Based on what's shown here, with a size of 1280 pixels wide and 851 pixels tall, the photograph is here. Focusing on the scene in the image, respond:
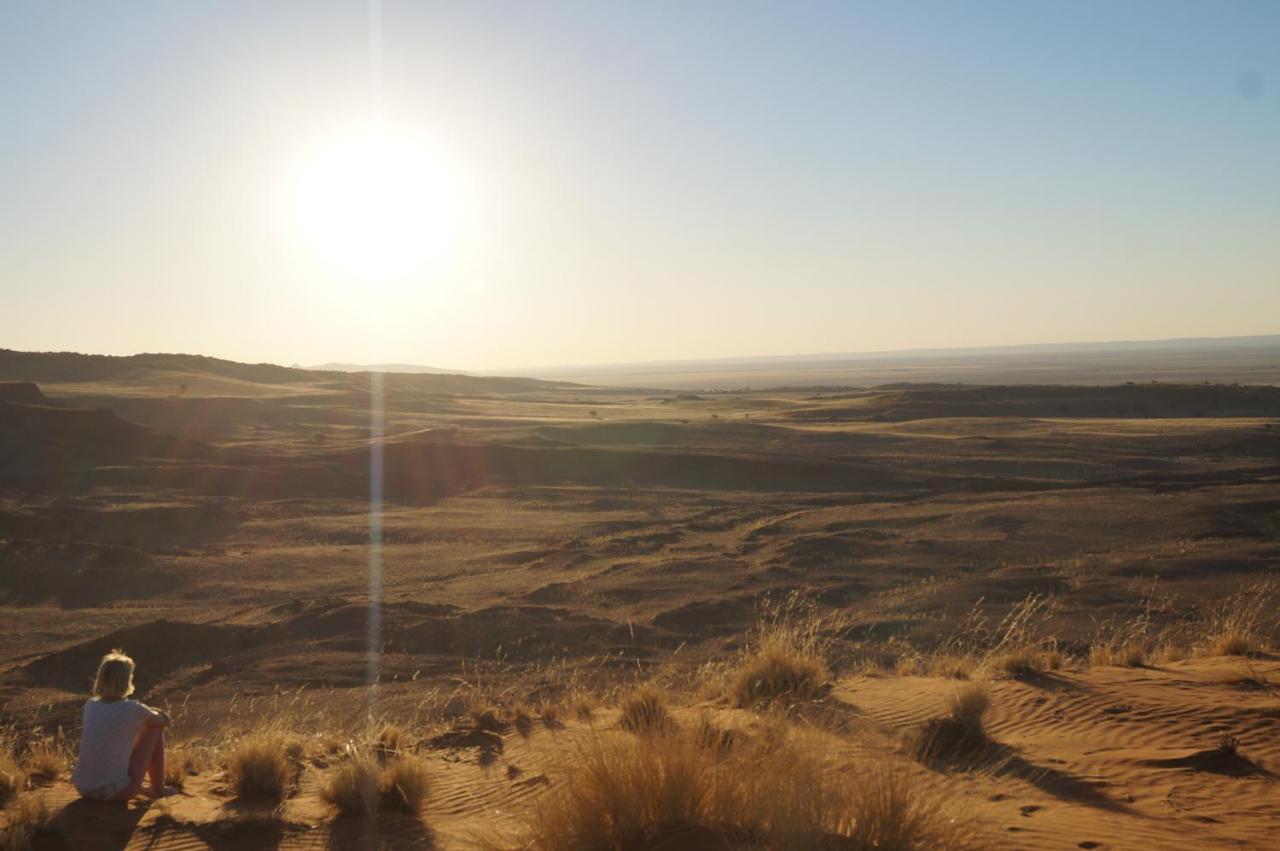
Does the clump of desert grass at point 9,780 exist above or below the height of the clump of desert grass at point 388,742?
above

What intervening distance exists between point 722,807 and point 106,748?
416 centimetres

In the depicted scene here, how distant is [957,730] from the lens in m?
8.38

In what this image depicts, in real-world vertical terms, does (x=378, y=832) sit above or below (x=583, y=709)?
above

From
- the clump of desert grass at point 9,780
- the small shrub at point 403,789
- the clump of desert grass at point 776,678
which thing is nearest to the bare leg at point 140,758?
the clump of desert grass at point 9,780

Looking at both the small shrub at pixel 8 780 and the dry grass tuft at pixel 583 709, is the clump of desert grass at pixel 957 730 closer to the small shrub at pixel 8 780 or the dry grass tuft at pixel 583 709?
the dry grass tuft at pixel 583 709

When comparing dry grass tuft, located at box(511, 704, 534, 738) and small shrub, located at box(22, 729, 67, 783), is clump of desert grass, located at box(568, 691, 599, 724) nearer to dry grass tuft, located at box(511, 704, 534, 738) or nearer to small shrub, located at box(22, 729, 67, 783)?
dry grass tuft, located at box(511, 704, 534, 738)

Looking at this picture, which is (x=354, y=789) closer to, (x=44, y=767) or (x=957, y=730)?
(x=44, y=767)

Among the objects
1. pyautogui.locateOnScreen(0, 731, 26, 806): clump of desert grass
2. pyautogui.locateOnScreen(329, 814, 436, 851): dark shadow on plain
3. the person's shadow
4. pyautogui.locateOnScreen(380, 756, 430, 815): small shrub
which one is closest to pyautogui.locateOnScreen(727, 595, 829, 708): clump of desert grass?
pyautogui.locateOnScreen(380, 756, 430, 815): small shrub

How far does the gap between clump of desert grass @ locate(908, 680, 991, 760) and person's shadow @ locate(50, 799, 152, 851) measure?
553cm

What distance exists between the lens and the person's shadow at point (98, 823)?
20.3 feet

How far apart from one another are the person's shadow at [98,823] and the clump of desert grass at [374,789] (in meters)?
1.20

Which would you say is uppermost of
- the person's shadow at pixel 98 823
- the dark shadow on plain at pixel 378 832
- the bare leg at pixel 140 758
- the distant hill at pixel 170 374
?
the distant hill at pixel 170 374

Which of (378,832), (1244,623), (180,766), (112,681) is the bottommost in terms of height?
(1244,623)

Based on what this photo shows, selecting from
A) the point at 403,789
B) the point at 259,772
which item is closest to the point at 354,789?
the point at 403,789
